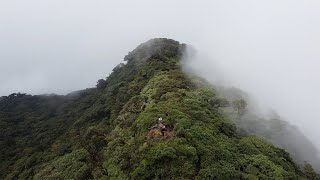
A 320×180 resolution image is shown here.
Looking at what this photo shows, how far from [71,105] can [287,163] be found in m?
52.0

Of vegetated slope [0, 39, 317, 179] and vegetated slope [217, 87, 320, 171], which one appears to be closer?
vegetated slope [0, 39, 317, 179]

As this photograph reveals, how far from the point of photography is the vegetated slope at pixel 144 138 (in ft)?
152

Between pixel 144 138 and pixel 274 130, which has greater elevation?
pixel 274 130

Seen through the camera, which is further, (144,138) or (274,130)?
Answer: (274,130)

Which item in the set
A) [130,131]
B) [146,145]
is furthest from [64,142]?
[146,145]

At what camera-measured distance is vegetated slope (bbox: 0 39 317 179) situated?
46406 mm

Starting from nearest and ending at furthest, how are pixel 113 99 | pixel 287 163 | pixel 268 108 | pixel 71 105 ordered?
pixel 287 163 < pixel 113 99 < pixel 268 108 < pixel 71 105

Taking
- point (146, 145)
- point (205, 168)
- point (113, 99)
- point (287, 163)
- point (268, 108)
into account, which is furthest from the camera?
point (268, 108)

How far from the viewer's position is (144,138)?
50.4 metres

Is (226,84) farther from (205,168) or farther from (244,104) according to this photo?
(205,168)

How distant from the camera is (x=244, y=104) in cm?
6756

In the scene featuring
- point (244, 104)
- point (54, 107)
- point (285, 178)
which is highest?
point (244, 104)

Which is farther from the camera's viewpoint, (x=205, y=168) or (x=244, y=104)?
(x=244, y=104)

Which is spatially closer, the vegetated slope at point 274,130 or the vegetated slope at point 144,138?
the vegetated slope at point 144,138
